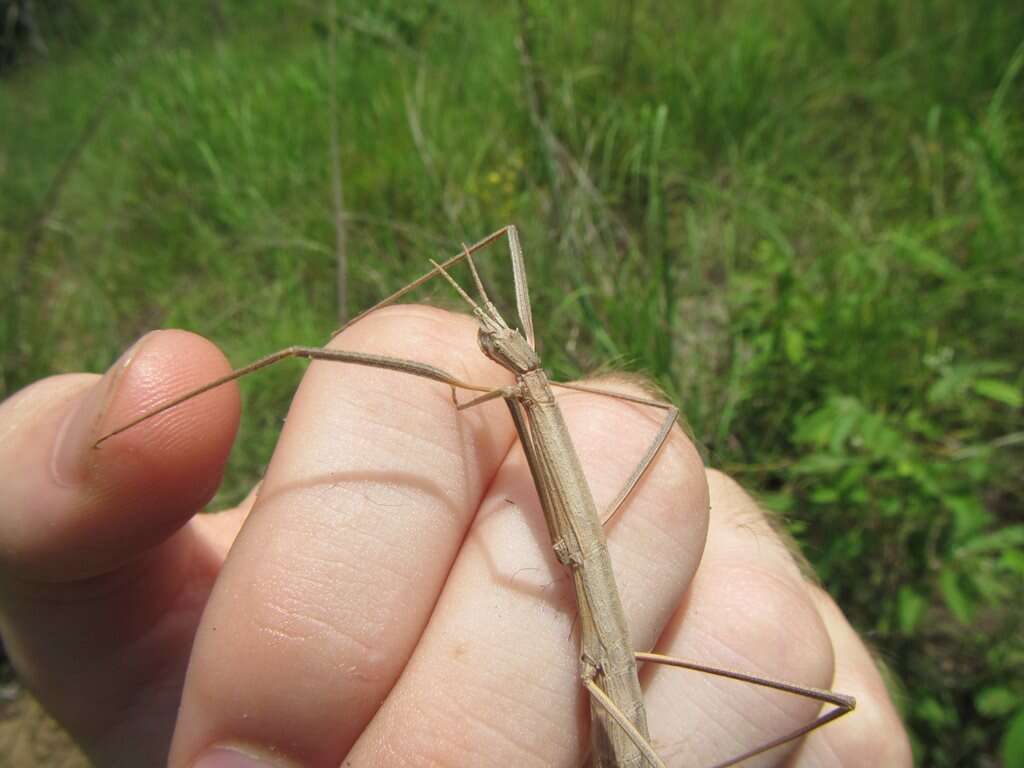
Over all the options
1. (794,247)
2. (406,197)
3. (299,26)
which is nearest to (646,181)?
(794,247)

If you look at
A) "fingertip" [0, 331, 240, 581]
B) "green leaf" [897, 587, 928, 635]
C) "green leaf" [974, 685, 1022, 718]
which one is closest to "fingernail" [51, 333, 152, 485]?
"fingertip" [0, 331, 240, 581]

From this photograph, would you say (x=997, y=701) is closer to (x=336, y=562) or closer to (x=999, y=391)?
(x=999, y=391)

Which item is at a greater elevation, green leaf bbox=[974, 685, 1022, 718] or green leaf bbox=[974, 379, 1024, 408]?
green leaf bbox=[974, 379, 1024, 408]

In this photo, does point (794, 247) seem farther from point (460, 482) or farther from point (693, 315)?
point (460, 482)

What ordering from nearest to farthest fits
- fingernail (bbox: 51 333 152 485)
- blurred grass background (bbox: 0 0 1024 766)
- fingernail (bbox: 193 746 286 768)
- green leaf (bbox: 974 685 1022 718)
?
fingernail (bbox: 193 746 286 768) < fingernail (bbox: 51 333 152 485) < green leaf (bbox: 974 685 1022 718) < blurred grass background (bbox: 0 0 1024 766)

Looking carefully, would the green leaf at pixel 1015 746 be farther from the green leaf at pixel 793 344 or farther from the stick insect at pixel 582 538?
the green leaf at pixel 793 344

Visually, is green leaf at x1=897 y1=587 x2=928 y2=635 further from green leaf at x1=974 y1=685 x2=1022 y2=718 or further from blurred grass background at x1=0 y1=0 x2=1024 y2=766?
green leaf at x1=974 y1=685 x2=1022 y2=718
